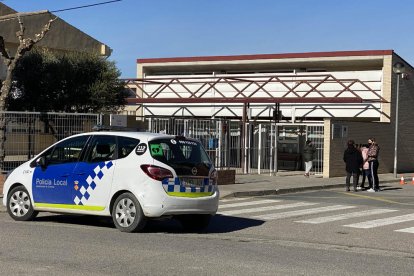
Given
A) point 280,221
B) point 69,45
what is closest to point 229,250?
point 280,221

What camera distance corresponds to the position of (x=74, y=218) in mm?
11828

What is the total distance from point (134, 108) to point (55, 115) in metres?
19.6

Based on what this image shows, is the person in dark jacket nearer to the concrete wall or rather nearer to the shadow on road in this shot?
the shadow on road

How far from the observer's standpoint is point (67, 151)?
10680 millimetres

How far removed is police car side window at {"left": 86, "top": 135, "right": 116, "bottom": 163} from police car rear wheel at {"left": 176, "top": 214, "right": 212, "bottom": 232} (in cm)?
178

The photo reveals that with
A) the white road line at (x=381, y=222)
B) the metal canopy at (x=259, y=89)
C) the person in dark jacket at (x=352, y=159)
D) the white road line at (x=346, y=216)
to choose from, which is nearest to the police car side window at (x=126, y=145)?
the white road line at (x=346, y=216)

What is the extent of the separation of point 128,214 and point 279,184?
36.3 ft

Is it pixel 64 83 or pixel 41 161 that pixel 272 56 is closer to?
pixel 64 83

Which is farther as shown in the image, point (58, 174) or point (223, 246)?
point (58, 174)

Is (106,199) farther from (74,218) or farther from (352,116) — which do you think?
(352,116)

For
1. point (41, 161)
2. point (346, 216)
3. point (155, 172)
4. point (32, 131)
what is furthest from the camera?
point (32, 131)

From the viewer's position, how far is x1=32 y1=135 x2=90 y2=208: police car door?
1042 centimetres

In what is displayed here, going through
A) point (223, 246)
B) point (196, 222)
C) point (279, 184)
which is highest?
point (279, 184)

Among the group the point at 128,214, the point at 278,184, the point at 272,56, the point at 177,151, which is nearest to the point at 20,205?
the point at 128,214
